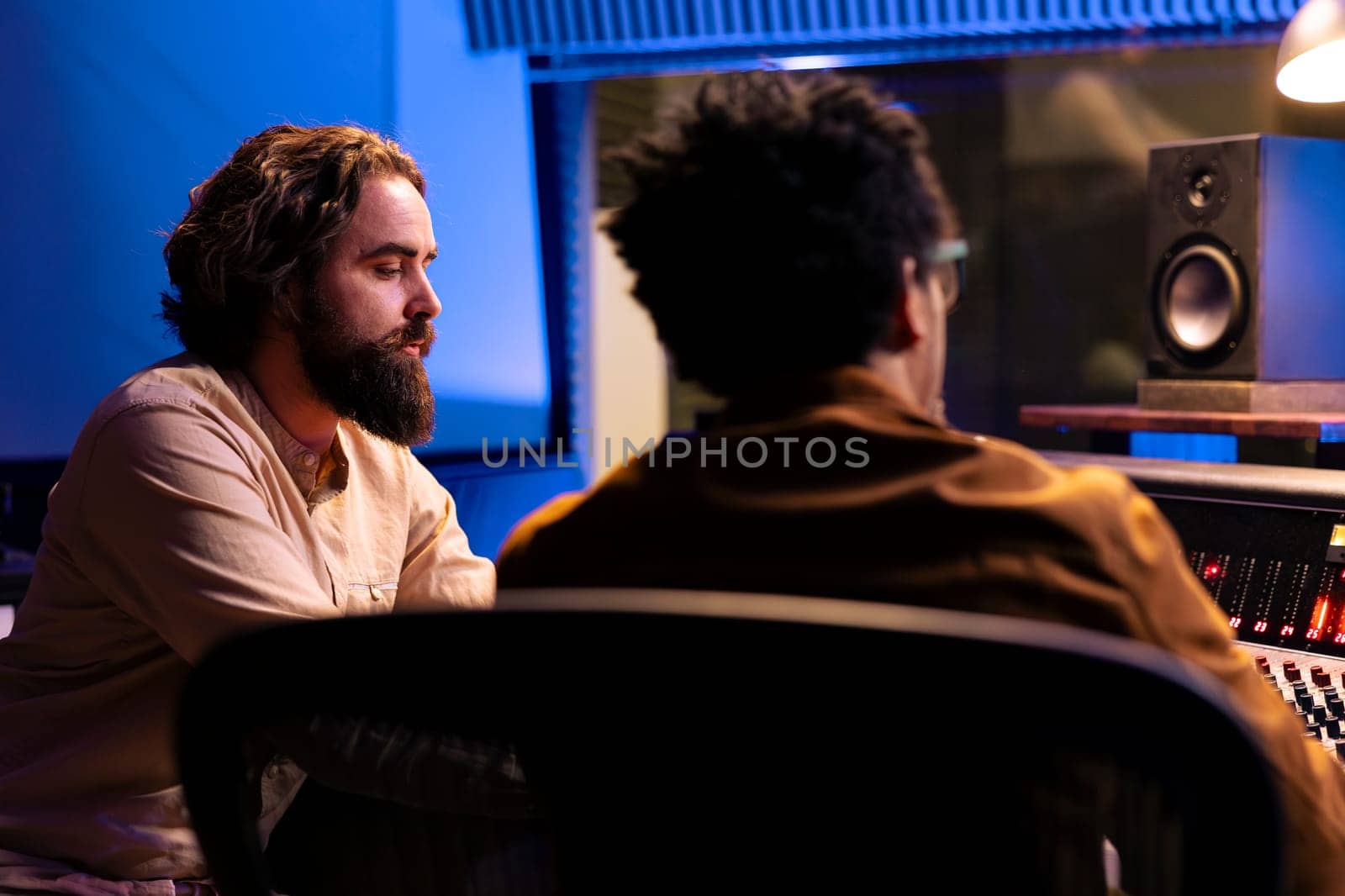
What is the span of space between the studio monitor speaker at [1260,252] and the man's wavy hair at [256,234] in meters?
1.33

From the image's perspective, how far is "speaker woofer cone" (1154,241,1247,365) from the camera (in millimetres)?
2018

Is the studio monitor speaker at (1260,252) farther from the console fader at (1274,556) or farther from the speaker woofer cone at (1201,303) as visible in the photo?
the console fader at (1274,556)

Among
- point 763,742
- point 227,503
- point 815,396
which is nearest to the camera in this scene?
point 763,742

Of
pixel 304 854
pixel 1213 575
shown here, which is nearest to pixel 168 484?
pixel 304 854

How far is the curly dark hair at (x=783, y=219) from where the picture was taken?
2.69 feet

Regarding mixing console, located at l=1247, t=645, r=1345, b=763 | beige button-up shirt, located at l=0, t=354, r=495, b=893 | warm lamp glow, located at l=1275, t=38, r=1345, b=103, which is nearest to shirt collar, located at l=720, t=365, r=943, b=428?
beige button-up shirt, located at l=0, t=354, r=495, b=893

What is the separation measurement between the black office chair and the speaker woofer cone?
65.2 inches

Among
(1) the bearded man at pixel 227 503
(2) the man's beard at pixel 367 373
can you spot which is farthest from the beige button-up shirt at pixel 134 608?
(2) the man's beard at pixel 367 373

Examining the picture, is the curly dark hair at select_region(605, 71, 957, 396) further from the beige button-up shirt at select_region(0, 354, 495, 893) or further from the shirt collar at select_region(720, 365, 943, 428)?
the beige button-up shirt at select_region(0, 354, 495, 893)

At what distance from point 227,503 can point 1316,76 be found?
183cm

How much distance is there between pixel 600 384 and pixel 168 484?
2.40 m

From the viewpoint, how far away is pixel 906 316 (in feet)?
2.81

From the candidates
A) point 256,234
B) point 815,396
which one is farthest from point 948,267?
point 256,234

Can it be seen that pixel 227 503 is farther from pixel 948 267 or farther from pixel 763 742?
pixel 763 742
